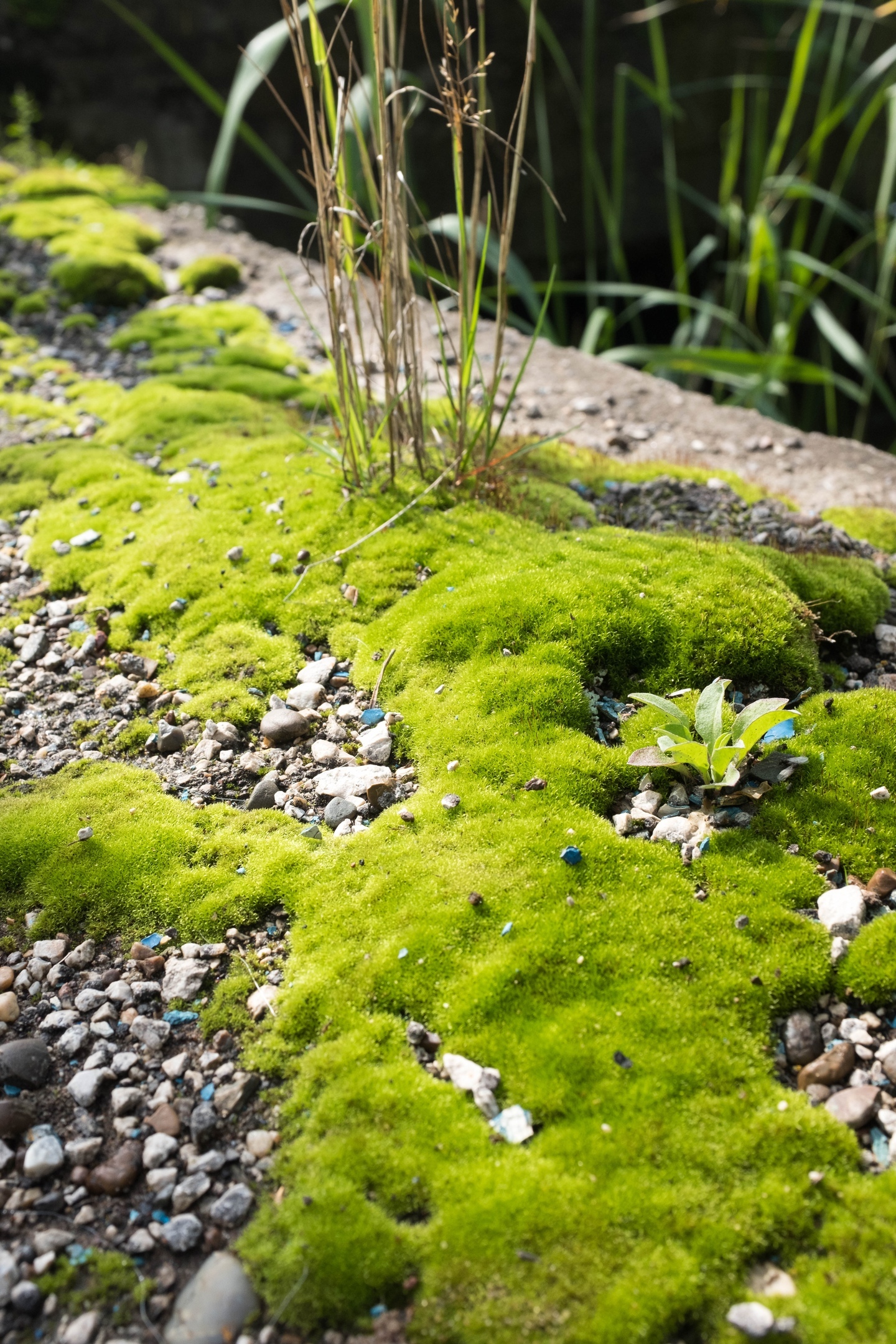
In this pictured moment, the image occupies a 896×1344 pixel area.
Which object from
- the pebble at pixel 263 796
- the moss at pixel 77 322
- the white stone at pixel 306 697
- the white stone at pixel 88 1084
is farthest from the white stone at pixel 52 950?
the moss at pixel 77 322

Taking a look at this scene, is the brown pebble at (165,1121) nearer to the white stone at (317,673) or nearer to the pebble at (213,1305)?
Result: the pebble at (213,1305)

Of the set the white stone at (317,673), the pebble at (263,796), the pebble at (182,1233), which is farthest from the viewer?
the white stone at (317,673)

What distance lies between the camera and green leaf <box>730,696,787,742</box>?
358 cm

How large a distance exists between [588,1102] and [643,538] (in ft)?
10.3

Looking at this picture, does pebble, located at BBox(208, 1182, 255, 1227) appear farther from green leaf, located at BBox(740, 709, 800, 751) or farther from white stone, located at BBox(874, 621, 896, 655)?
white stone, located at BBox(874, 621, 896, 655)

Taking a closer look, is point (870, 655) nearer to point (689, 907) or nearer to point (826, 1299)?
point (689, 907)

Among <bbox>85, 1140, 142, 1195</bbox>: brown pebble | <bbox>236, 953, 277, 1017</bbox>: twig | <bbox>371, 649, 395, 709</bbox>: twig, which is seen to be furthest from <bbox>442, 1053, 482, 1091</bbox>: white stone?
<bbox>371, 649, 395, 709</bbox>: twig

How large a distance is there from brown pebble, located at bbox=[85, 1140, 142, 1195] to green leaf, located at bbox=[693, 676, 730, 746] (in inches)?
95.3

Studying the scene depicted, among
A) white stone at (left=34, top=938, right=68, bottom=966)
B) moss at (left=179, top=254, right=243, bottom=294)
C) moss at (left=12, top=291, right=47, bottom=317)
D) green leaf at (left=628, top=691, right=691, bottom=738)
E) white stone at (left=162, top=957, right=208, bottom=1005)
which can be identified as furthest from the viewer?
moss at (left=179, top=254, right=243, bottom=294)

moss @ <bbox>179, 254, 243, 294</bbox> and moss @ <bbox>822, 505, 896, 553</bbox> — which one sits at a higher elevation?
moss @ <bbox>179, 254, 243, 294</bbox>

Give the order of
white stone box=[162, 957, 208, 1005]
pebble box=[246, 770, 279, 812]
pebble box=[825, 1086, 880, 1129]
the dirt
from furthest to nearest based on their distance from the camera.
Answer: the dirt → pebble box=[246, 770, 279, 812] → white stone box=[162, 957, 208, 1005] → pebble box=[825, 1086, 880, 1129]

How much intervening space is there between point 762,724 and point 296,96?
1464cm

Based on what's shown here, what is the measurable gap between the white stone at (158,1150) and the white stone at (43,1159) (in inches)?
10.1

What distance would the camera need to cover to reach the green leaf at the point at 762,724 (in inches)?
137
